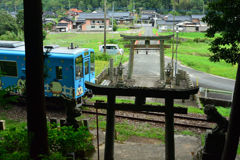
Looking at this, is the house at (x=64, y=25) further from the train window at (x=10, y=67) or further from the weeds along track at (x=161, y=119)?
the weeds along track at (x=161, y=119)

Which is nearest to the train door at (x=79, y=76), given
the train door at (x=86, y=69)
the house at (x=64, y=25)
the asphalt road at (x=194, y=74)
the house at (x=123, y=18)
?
the train door at (x=86, y=69)

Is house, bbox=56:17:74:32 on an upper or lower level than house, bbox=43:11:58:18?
lower

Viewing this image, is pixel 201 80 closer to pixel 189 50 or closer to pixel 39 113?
pixel 189 50

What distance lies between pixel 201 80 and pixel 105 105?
53.7 ft

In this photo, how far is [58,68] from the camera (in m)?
12.3

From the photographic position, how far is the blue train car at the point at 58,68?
12.1 metres

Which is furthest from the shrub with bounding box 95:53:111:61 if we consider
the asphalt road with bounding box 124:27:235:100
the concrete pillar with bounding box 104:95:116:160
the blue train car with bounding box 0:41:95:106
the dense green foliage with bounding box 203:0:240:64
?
the concrete pillar with bounding box 104:95:116:160

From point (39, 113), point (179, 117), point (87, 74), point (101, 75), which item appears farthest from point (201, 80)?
point (39, 113)

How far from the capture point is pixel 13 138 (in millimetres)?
6051

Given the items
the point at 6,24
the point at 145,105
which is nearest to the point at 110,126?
the point at 145,105

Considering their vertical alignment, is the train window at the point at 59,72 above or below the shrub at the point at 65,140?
above

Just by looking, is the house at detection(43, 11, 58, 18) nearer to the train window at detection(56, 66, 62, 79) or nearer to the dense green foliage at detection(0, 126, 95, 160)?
the train window at detection(56, 66, 62, 79)

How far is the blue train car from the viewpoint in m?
12.1

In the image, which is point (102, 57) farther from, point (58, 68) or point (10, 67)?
point (58, 68)
